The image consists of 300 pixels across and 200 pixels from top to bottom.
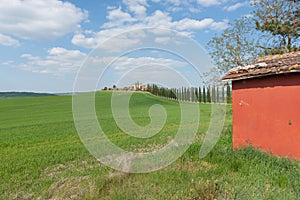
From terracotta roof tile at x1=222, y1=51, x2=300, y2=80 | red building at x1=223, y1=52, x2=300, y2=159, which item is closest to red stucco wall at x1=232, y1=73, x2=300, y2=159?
red building at x1=223, y1=52, x2=300, y2=159

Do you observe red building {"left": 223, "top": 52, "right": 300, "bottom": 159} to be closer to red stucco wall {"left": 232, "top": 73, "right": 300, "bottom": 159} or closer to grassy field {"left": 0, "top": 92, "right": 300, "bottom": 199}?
red stucco wall {"left": 232, "top": 73, "right": 300, "bottom": 159}

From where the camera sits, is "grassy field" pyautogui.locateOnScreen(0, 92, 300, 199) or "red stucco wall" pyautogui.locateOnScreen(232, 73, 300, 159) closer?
"grassy field" pyautogui.locateOnScreen(0, 92, 300, 199)

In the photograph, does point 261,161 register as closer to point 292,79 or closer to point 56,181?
point 292,79

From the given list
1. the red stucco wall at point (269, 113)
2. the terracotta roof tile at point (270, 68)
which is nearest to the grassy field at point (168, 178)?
the red stucco wall at point (269, 113)

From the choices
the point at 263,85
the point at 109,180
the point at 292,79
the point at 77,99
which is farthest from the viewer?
the point at 77,99

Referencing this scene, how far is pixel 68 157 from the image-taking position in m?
7.77

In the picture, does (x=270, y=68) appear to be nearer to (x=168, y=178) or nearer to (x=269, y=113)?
(x=269, y=113)

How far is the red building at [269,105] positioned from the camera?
231 inches

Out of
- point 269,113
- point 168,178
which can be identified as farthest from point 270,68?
point 168,178

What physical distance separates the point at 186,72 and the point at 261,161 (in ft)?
10.7

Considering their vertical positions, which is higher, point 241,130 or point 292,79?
point 292,79

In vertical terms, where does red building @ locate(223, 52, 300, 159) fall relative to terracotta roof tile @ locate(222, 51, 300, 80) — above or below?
below

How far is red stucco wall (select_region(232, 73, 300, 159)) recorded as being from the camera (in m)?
5.87

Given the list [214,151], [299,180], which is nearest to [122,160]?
[214,151]
